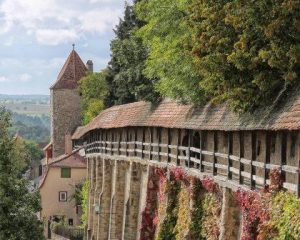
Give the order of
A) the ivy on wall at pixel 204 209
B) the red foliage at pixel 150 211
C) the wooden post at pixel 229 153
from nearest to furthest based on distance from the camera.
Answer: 1. the ivy on wall at pixel 204 209
2. the wooden post at pixel 229 153
3. the red foliage at pixel 150 211

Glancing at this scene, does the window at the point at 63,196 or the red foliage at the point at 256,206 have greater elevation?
the red foliage at the point at 256,206

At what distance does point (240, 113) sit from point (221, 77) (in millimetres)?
1295

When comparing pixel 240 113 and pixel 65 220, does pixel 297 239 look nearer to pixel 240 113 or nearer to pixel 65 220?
pixel 240 113

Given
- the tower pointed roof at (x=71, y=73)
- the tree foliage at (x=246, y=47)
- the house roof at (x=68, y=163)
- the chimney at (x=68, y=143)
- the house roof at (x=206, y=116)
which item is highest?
the tower pointed roof at (x=71, y=73)

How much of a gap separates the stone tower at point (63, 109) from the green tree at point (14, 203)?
41955 mm

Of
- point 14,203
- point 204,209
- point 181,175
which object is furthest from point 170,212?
point 14,203

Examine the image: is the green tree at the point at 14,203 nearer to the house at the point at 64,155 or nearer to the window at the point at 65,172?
the house at the point at 64,155

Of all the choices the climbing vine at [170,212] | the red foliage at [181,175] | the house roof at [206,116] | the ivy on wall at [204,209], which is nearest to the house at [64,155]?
the house roof at [206,116]

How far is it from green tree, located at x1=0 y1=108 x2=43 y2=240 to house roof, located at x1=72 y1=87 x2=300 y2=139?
21.0 ft

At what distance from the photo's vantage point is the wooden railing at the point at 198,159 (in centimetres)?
1872

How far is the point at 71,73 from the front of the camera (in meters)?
75.8

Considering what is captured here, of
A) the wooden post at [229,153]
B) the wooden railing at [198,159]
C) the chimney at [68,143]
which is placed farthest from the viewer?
the chimney at [68,143]

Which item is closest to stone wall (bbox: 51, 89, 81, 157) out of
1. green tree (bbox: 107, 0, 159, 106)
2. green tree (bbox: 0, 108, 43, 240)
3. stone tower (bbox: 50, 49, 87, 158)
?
stone tower (bbox: 50, 49, 87, 158)

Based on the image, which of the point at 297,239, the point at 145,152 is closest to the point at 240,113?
the point at 297,239
